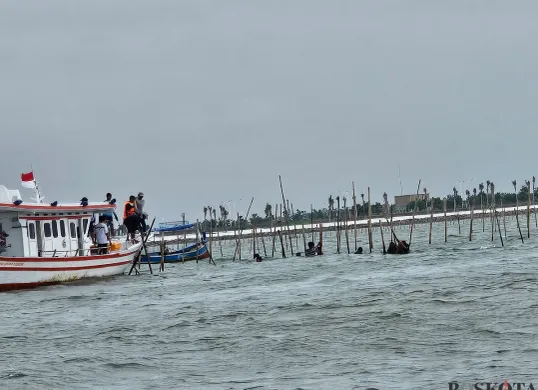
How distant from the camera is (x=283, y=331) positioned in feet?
77.8

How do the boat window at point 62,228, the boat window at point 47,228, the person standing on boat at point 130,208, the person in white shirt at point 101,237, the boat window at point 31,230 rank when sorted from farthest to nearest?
the person standing on boat at point 130,208, the person in white shirt at point 101,237, the boat window at point 62,228, the boat window at point 47,228, the boat window at point 31,230

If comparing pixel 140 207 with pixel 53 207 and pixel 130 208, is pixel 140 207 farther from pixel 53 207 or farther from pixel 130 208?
pixel 53 207

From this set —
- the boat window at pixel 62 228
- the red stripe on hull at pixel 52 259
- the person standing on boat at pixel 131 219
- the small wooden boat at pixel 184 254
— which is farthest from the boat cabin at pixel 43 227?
the small wooden boat at pixel 184 254

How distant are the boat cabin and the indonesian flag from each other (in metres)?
2.01

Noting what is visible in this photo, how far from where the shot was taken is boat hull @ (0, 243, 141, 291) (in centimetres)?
3691

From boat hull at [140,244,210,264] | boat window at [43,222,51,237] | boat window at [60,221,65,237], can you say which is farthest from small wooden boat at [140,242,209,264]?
boat window at [43,222,51,237]

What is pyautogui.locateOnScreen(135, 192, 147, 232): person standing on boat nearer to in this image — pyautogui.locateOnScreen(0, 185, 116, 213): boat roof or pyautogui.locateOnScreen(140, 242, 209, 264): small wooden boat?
pyautogui.locateOnScreen(0, 185, 116, 213): boat roof

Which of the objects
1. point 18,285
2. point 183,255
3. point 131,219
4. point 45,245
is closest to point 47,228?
point 45,245

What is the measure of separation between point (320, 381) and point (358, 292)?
15383mm

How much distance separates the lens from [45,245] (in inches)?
1592

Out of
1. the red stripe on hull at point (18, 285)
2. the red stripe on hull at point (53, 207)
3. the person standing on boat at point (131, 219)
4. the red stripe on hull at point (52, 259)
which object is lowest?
the red stripe on hull at point (18, 285)

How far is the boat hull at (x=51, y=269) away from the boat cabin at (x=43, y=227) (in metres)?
0.55

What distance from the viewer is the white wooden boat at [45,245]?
1481 inches

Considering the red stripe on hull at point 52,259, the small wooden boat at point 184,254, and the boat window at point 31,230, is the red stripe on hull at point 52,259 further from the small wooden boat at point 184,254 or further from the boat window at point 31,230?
the small wooden boat at point 184,254
